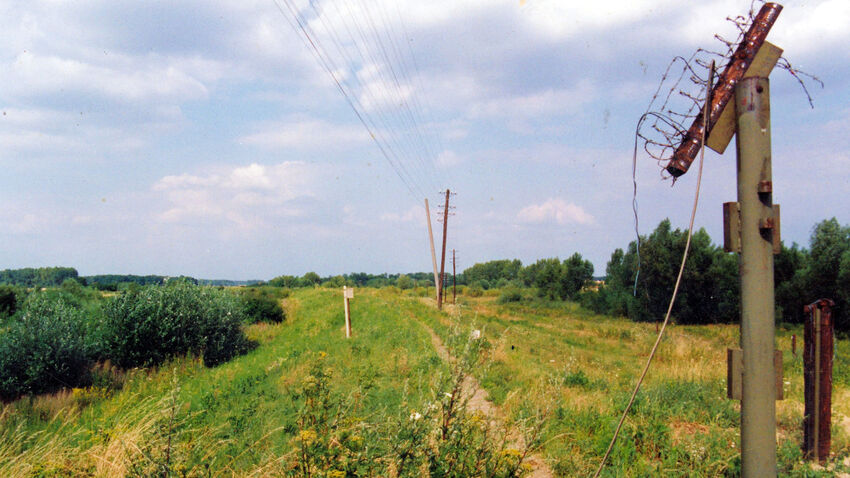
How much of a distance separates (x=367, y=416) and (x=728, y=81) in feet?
10.4

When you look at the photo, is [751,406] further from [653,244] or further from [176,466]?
[653,244]

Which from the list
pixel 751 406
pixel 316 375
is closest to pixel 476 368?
pixel 316 375

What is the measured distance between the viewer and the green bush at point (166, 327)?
17.5 meters

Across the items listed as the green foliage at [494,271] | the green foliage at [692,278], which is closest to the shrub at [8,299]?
the green foliage at [692,278]

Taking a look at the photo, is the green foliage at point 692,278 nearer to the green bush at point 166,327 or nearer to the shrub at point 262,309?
the shrub at point 262,309

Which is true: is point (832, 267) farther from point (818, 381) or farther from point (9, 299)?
point (9, 299)

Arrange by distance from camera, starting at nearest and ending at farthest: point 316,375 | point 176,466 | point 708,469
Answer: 1. point 176,466
2. point 316,375
3. point 708,469

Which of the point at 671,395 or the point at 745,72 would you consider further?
the point at 671,395

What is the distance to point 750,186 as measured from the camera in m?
2.49

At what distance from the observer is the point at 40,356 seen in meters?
14.7

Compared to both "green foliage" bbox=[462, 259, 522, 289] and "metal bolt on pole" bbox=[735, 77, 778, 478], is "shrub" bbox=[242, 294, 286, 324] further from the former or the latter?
"green foliage" bbox=[462, 259, 522, 289]

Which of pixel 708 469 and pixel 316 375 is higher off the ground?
pixel 316 375

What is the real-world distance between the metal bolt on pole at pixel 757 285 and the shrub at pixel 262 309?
1136 inches

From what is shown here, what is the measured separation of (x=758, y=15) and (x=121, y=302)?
2063cm
